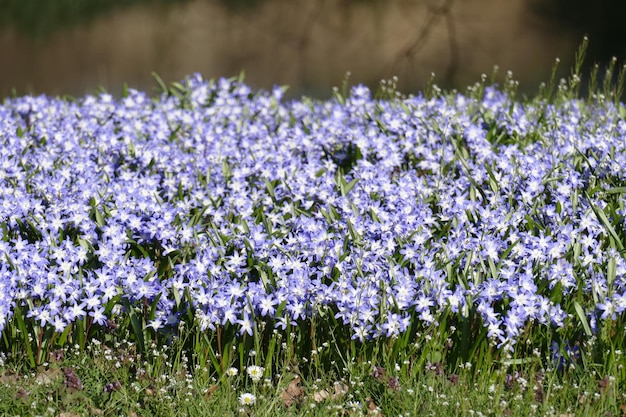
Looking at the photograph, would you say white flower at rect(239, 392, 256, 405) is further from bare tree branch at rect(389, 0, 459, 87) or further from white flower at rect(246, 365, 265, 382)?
bare tree branch at rect(389, 0, 459, 87)

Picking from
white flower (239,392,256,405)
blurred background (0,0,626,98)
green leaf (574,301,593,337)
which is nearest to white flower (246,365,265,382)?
white flower (239,392,256,405)

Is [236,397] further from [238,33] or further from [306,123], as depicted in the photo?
[238,33]

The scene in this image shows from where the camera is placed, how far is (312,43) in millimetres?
8094

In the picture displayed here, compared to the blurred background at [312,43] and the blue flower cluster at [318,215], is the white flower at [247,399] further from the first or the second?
the blurred background at [312,43]

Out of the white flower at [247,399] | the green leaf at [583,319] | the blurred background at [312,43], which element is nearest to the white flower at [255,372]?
the white flower at [247,399]

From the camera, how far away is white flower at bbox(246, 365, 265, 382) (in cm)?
346

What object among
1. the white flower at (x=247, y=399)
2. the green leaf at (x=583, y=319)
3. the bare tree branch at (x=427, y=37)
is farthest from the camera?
the bare tree branch at (x=427, y=37)

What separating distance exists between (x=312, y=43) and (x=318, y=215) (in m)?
4.06

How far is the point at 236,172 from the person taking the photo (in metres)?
4.91

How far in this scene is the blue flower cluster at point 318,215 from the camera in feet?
12.0

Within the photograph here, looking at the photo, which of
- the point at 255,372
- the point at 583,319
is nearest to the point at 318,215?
the point at 255,372

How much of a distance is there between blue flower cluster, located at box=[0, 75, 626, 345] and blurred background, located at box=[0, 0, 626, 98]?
78.7 inches

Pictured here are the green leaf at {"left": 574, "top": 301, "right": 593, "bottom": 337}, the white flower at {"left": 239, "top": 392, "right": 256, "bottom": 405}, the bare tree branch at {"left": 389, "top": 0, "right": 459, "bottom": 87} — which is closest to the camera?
the white flower at {"left": 239, "top": 392, "right": 256, "bottom": 405}

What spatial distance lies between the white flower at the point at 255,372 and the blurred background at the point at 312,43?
492 cm
